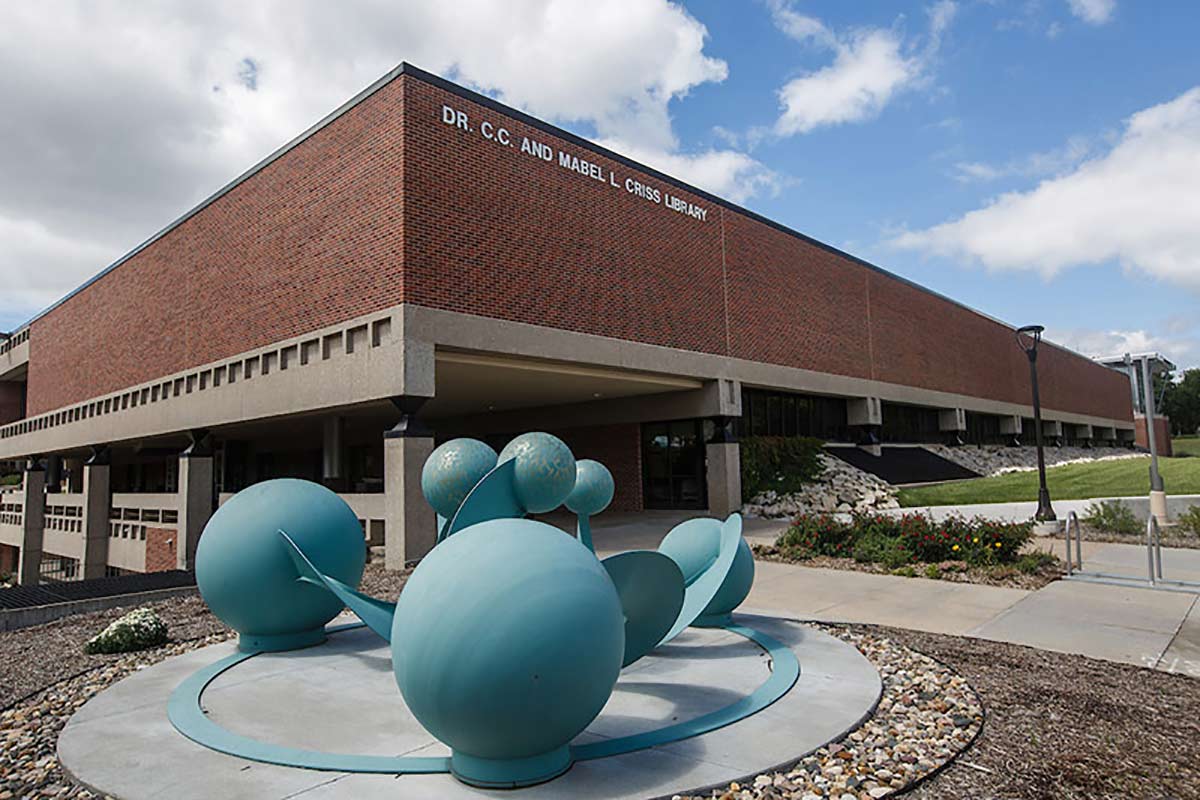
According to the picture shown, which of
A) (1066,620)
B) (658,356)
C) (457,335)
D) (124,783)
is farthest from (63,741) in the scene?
(658,356)

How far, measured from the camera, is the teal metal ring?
4.30 meters

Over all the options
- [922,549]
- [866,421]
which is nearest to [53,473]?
[866,421]

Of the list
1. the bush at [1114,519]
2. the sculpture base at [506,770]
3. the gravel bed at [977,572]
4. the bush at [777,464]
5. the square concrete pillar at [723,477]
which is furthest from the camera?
the bush at [777,464]

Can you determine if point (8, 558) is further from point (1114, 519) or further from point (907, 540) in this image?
point (1114, 519)

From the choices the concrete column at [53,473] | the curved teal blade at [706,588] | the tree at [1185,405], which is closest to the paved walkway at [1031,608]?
the curved teal blade at [706,588]

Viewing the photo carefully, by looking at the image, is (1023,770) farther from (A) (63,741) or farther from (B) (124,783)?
(A) (63,741)

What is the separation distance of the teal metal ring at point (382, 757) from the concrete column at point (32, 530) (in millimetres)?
36040

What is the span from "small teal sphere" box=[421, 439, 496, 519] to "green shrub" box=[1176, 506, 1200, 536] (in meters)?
16.5

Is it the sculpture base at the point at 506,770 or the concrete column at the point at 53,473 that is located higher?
the concrete column at the point at 53,473

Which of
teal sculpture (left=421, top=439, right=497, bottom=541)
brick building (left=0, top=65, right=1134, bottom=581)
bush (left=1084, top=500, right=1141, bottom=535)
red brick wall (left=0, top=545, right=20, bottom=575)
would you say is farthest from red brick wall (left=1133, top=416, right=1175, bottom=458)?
red brick wall (left=0, top=545, right=20, bottom=575)

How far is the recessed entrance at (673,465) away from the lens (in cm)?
2425

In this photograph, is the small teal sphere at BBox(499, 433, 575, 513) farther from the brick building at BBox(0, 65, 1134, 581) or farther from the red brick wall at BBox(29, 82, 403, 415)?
the red brick wall at BBox(29, 82, 403, 415)

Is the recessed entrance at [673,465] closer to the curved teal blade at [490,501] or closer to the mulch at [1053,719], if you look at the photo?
the mulch at [1053,719]

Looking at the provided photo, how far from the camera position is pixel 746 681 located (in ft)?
19.5
